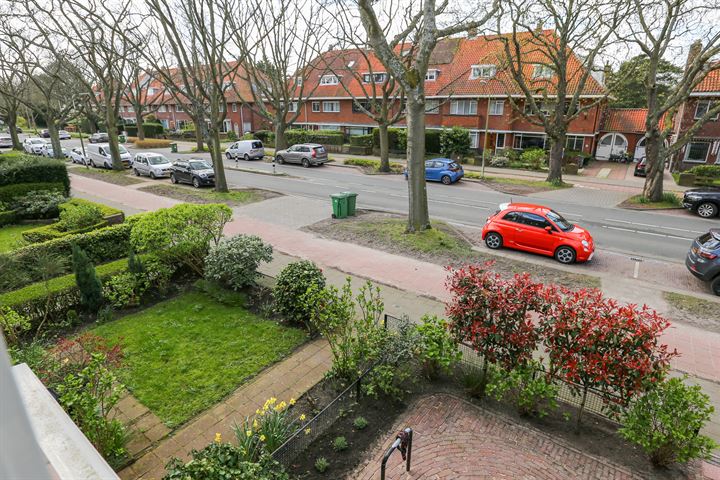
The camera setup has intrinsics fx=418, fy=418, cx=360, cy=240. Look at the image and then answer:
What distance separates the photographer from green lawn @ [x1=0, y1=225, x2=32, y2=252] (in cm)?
1295

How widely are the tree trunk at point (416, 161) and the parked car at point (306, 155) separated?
18.9 metres

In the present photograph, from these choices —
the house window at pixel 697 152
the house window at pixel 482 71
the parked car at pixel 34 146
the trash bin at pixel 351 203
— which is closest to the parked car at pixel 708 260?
the trash bin at pixel 351 203

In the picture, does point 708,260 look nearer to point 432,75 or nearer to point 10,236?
point 10,236

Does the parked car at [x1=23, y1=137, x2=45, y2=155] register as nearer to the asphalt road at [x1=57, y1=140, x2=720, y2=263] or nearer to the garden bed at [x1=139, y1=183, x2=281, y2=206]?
the asphalt road at [x1=57, y1=140, x2=720, y2=263]

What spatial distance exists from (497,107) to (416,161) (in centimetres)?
2522

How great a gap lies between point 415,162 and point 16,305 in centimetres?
1069

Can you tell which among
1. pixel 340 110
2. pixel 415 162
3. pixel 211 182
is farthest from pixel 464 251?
pixel 340 110

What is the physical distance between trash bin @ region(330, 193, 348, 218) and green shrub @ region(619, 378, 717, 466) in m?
12.8

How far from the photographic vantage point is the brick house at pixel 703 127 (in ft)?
91.0

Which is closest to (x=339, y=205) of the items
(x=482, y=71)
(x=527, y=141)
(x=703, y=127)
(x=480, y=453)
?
(x=480, y=453)

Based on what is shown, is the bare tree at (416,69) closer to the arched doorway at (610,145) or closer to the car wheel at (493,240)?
the car wheel at (493,240)

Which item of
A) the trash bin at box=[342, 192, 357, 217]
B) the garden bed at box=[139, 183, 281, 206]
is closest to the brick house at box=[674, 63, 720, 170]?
the trash bin at box=[342, 192, 357, 217]

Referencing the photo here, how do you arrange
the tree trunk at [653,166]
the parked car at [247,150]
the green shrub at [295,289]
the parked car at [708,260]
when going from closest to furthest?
the green shrub at [295,289] → the parked car at [708,260] → the tree trunk at [653,166] → the parked car at [247,150]

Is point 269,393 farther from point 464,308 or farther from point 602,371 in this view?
point 602,371
